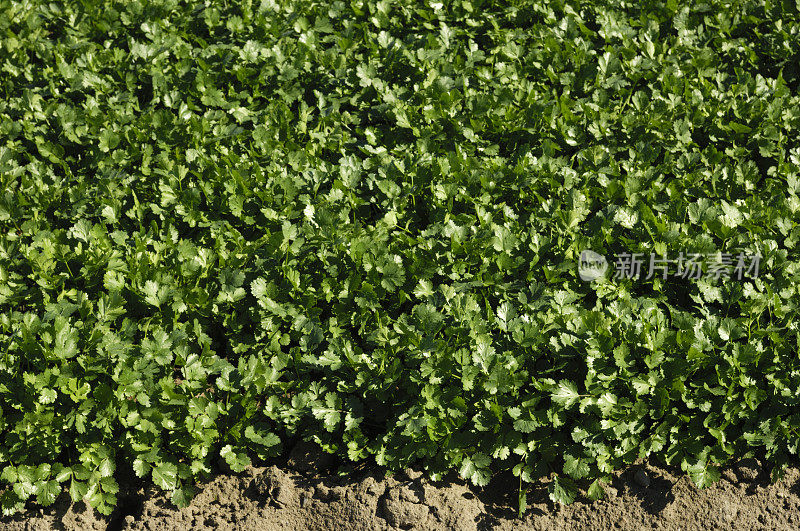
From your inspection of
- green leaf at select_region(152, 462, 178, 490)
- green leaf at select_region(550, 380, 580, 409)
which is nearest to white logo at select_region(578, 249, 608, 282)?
green leaf at select_region(550, 380, 580, 409)

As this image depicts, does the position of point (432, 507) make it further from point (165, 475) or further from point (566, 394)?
point (165, 475)

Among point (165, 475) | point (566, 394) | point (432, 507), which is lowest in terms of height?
point (432, 507)

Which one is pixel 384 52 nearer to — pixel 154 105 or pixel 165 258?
pixel 154 105

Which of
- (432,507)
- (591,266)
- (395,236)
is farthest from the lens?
(395,236)

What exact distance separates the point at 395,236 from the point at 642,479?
1.48m

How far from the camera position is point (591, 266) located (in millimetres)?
3445

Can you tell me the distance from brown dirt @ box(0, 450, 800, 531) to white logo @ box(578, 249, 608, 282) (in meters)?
0.83

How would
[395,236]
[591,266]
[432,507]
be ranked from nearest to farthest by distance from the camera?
[432,507]
[591,266]
[395,236]

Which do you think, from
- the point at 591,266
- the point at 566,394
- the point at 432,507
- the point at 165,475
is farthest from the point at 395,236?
the point at 165,475

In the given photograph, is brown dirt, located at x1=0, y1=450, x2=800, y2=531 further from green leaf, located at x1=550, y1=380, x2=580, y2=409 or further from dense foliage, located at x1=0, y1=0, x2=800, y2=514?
green leaf, located at x1=550, y1=380, x2=580, y2=409

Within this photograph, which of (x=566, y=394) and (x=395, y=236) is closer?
(x=566, y=394)

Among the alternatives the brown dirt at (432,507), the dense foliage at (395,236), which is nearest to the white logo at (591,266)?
the dense foliage at (395,236)

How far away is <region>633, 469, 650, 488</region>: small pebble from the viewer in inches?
117

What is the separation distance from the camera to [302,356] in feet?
10.6
